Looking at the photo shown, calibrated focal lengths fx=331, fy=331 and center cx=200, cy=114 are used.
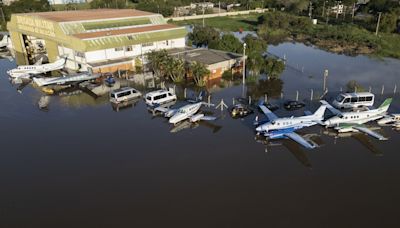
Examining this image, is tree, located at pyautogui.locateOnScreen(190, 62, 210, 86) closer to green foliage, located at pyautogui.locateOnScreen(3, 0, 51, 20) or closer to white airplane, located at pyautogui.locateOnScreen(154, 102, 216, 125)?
white airplane, located at pyautogui.locateOnScreen(154, 102, 216, 125)

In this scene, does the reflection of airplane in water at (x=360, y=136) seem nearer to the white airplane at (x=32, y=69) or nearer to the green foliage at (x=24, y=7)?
the white airplane at (x=32, y=69)

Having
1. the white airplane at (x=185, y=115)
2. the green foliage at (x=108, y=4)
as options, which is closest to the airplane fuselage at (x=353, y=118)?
the white airplane at (x=185, y=115)

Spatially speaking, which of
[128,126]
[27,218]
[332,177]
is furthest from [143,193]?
[332,177]

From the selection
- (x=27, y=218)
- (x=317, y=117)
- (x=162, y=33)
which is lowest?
(x=27, y=218)

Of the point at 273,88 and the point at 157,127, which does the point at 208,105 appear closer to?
the point at 157,127

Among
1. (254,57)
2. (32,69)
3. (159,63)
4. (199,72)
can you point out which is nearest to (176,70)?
(159,63)

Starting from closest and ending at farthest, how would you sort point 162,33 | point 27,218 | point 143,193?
point 27,218 → point 143,193 → point 162,33

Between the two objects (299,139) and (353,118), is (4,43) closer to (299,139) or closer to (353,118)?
(299,139)

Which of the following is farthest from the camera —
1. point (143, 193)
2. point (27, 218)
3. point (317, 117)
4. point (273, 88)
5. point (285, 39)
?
point (285, 39)
